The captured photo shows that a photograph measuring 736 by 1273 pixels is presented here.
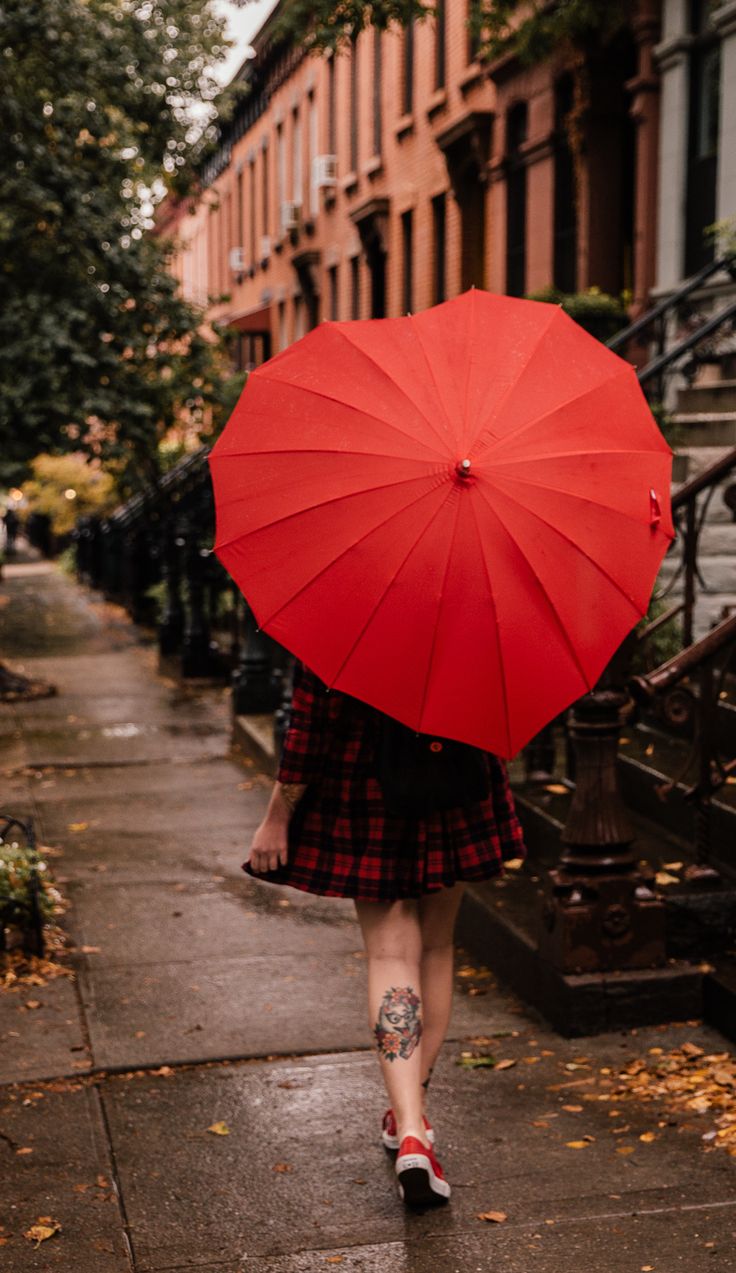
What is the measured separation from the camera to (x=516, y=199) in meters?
18.5

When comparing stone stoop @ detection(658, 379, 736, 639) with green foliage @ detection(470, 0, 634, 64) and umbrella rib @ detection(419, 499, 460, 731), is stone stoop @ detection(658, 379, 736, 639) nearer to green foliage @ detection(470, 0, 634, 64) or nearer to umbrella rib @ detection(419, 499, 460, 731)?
green foliage @ detection(470, 0, 634, 64)

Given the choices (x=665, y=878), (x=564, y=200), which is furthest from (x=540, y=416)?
(x=564, y=200)

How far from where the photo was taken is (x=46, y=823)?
8.47 meters

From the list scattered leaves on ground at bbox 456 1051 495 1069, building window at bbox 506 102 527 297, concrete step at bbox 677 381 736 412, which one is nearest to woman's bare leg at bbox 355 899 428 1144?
scattered leaves on ground at bbox 456 1051 495 1069

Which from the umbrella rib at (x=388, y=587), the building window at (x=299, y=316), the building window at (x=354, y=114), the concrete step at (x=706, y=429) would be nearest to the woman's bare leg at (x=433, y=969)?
the umbrella rib at (x=388, y=587)

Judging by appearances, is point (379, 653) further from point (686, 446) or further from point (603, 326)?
point (603, 326)

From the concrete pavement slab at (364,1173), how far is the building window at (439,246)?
59.7ft

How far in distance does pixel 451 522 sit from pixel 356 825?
0.94 metres

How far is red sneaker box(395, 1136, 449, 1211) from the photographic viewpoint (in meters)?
3.89

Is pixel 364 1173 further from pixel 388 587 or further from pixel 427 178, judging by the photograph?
pixel 427 178

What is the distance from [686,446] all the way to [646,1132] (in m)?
6.88

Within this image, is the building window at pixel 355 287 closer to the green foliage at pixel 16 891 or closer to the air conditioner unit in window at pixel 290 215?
the air conditioner unit in window at pixel 290 215

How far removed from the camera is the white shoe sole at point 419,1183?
3.89 m

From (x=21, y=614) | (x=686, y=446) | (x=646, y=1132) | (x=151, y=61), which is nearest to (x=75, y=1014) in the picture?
(x=646, y=1132)
